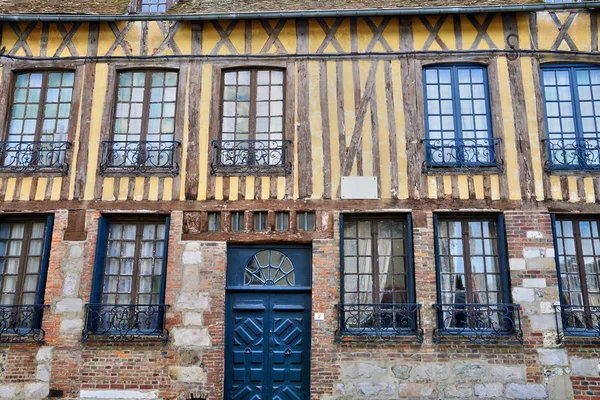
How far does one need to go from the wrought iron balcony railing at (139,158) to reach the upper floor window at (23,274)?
3.98 feet

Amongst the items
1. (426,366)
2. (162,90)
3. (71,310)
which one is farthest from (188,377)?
(162,90)

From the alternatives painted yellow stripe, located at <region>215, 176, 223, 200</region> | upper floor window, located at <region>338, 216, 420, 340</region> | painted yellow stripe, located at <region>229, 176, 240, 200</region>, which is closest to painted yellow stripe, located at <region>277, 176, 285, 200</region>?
painted yellow stripe, located at <region>229, 176, 240, 200</region>

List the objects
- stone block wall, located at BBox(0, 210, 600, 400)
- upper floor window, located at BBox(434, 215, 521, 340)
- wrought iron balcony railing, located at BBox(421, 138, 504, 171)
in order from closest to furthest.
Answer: stone block wall, located at BBox(0, 210, 600, 400) < upper floor window, located at BBox(434, 215, 521, 340) < wrought iron balcony railing, located at BBox(421, 138, 504, 171)

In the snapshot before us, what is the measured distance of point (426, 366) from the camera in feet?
24.9

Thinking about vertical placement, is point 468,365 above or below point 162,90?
below

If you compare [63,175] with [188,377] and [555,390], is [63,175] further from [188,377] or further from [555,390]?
[555,390]

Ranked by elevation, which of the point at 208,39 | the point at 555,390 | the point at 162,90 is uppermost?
the point at 208,39

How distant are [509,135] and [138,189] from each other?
5484mm

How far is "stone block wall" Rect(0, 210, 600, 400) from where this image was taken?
752cm

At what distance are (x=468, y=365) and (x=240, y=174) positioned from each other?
4117 millimetres

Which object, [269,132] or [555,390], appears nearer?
[555,390]

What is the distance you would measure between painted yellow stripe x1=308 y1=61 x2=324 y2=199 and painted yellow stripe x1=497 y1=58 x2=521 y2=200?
269 centimetres

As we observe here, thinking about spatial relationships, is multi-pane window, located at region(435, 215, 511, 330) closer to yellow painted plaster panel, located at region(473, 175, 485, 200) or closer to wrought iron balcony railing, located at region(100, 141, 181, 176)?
yellow painted plaster panel, located at region(473, 175, 485, 200)

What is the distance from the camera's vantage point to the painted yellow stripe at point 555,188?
8.09 m
